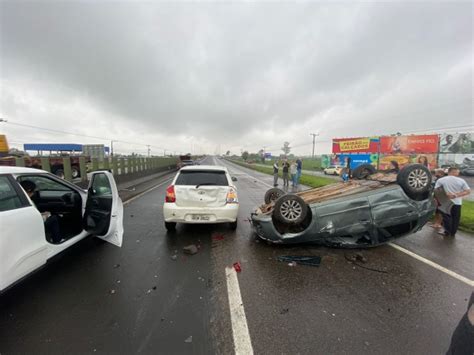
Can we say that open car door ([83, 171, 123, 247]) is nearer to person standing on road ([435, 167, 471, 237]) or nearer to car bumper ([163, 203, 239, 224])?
car bumper ([163, 203, 239, 224])

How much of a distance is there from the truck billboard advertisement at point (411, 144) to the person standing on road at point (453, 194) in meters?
31.4

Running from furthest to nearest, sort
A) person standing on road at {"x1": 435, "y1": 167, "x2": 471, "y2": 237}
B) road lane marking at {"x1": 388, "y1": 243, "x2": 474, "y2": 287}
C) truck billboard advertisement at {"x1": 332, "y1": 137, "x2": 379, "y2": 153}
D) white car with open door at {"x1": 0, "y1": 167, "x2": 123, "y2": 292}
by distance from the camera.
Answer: truck billboard advertisement at {"x1": 332, "y1": 137, "x2": 379, "y2": 153} → person standing on road at {"x1": 435, "y1": 167, "x2": 471, "y2": 237} → road lane marking at {"x1": 388, "y1": 243, "x2": 474, "y2": 287} → white car with open door at {"x1": 0, "y1": 167, "x2": 123, "y2": 292}

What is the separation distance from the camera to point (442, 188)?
16.2 ft

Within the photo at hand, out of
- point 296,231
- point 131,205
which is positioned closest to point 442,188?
point 296,231

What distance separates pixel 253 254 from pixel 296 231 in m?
0.94

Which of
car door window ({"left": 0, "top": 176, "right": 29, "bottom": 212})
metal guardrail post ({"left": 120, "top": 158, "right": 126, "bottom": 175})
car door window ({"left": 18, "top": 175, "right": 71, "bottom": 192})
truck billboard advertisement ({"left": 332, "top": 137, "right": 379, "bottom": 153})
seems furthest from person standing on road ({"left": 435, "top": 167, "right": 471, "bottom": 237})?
truck billboard advertisement ({"left": 332, "top": 137, "right": 379, "bottom": 153})

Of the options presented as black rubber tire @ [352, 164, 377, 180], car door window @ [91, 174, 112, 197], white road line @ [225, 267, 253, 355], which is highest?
black rubber tire @ [352, 164, 377, 180]

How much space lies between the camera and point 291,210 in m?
3.96

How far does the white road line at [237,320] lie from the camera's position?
1907 mm

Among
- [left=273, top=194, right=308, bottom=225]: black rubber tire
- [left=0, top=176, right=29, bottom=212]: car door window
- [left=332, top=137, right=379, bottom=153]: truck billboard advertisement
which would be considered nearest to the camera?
[left=0, top=176, right=29, bottom=212]: car door window

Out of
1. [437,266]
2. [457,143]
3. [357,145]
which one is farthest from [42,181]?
[457,143]

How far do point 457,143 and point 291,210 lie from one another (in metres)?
38.9

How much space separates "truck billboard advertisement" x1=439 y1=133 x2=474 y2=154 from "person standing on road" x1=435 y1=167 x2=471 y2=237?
34235 mm

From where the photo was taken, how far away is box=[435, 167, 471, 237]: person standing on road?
4.62 meters
